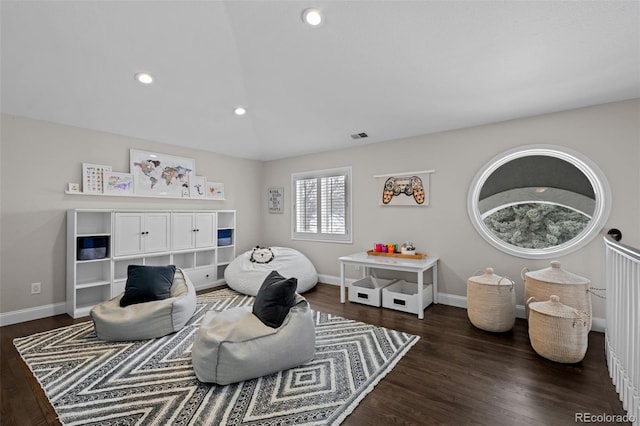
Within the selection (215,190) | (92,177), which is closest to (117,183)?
(92,177)

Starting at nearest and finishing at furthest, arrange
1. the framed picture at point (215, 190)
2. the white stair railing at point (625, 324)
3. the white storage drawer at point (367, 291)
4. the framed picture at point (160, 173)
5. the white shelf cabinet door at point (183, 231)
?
the white stair railing at point (625, 324)
the white storage drawer at point (367, 291)
the framed picture at point (160, 173)
the white shelf cabinet door at point (183, 231)
the framed picture at point (215, 190)

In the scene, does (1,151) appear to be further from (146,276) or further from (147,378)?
(147,378)

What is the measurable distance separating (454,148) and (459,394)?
9.47 feet

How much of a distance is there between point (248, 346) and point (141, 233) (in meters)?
2.65

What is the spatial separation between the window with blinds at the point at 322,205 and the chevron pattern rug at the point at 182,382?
222 centimetres

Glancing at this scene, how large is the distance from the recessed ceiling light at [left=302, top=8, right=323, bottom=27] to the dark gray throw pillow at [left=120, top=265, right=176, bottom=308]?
2.90m

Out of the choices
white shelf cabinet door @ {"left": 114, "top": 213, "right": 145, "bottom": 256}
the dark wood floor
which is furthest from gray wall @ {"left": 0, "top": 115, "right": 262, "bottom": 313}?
the dark wood floor

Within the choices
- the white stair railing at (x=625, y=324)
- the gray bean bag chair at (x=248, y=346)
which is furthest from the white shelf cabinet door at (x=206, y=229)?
the white stair railing at (x=625, y=324)

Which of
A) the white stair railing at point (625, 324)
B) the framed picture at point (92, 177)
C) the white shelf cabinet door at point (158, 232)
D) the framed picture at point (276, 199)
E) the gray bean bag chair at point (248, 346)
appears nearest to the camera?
the white stair railing at point (625, 324)

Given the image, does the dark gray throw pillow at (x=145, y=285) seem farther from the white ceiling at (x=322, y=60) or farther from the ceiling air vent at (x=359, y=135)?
the ceiling air vent at (x=359, y=135)

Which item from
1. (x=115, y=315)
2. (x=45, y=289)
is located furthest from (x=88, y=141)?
(x=115, y=315)

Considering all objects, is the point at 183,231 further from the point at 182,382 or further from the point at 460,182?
the point at 460,182

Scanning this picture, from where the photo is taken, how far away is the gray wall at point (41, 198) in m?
3.18

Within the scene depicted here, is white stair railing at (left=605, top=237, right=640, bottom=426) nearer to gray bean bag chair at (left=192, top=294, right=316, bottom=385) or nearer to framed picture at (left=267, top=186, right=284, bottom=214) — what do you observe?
gray bean bag chair at (left=192, top=294, right=316, bottom=385)
